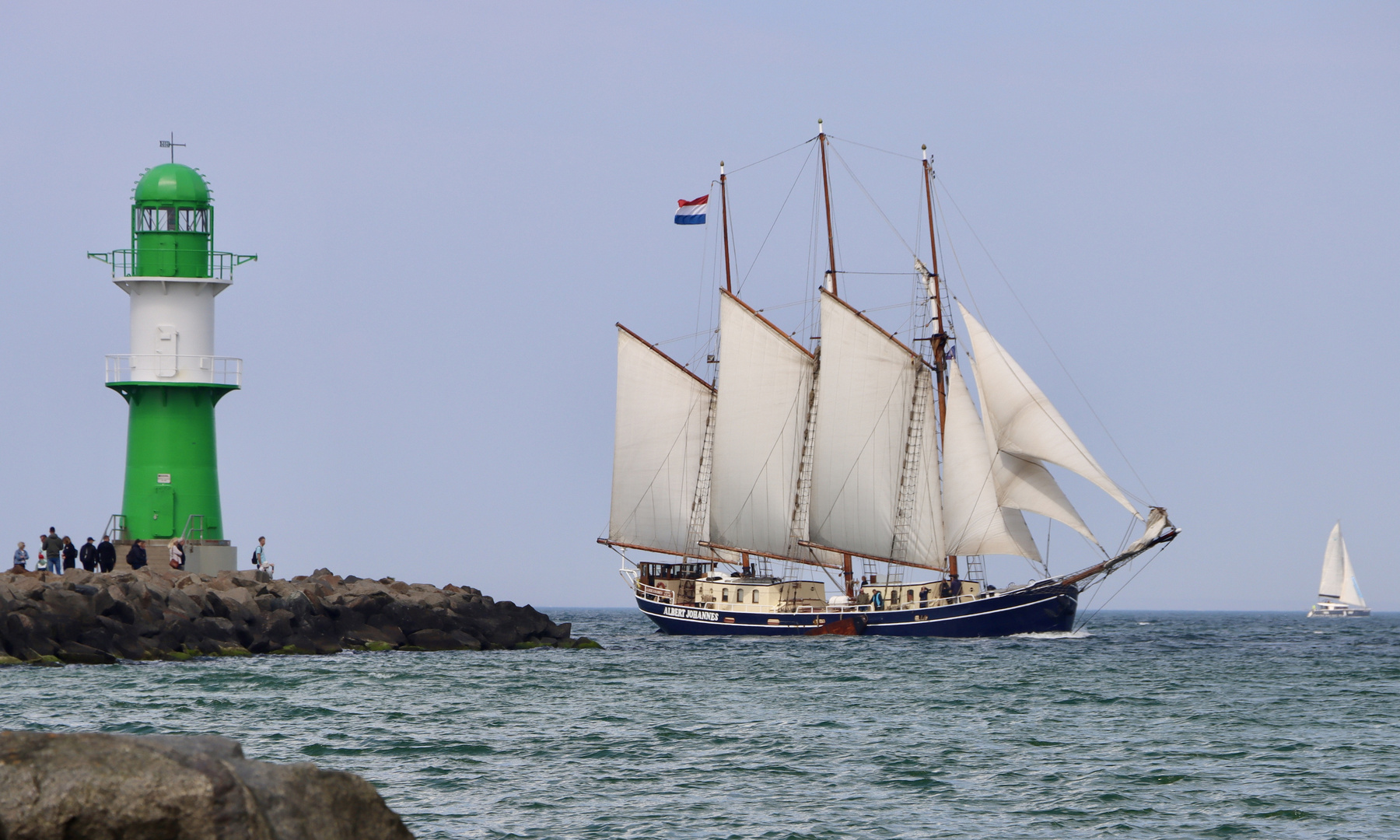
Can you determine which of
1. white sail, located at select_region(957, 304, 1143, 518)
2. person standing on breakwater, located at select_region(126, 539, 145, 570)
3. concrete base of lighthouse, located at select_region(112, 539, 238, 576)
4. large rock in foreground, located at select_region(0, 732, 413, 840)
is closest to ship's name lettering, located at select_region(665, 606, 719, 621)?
white sail, located at select_region(957, 304, 1143, 518)

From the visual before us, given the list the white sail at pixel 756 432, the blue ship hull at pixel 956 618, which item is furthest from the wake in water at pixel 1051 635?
the white sail at pixel 756 432

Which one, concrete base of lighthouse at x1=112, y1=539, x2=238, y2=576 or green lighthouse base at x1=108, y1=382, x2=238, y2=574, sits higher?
green lighthouse base at x1=108, y1=382, x2=238, y2=574

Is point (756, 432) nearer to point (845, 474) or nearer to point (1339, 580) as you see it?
point (845, 474)

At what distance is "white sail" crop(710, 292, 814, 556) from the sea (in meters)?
17.0

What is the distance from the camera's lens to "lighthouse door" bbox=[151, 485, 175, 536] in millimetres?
37844

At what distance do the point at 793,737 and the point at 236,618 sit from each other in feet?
58.4

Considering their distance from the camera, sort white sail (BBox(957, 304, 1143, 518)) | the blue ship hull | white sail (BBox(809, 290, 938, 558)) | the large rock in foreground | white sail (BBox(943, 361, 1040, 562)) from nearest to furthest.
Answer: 1. the large rock in foreground
2. white sail (BBox(957, 304, 1143, 518))
3. white sail (BBox(943, 361, 1040, 562))
4. the blue ship hull
5. white sail (BBox(809, 290, 938, 558))

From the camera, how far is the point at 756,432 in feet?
182

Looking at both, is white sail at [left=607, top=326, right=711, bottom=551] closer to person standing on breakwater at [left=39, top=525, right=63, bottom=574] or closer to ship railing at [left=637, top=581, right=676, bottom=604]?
ship railing at [left=637, top=581, right=676, bottom=604]

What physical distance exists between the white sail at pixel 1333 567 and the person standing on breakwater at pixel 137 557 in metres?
97.8

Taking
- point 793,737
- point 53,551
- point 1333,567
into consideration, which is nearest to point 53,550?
point 53,551

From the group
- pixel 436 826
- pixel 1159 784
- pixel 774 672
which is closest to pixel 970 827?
pixel 1159 784

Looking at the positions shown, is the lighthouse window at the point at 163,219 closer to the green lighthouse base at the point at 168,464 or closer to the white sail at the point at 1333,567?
the green lighthouse base at the point at 168,464

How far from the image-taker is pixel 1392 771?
63.3 ft
